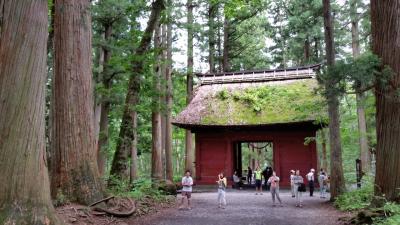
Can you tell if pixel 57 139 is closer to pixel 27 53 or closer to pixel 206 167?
pixel 27 53

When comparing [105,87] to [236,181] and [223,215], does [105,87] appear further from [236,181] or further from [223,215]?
[223,215]

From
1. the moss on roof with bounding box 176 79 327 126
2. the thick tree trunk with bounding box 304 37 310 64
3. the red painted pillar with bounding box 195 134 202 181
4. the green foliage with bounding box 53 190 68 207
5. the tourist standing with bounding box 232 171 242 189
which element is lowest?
the tourist standing with bounding box 232 171 242 189

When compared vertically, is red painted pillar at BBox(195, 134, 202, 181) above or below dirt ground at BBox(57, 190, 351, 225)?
above

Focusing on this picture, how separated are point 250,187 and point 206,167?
277 centimetres

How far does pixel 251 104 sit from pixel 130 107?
31.9 ft

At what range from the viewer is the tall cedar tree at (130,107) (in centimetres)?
1343

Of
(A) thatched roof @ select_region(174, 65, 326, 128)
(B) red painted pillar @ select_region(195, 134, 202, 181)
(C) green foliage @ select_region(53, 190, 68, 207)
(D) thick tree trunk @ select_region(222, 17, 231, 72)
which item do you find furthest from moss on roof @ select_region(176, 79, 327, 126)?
(C) green foliage @ select_region(53, 190, 68, 207)

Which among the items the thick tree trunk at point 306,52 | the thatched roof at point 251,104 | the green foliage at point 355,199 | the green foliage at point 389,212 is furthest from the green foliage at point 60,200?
the thick tree trunk at point 306,52

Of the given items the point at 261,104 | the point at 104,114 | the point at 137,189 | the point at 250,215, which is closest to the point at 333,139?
the point at 250,215

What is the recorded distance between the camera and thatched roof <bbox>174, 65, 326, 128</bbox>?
20.7 m

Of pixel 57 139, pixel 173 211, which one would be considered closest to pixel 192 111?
pixel 173 211

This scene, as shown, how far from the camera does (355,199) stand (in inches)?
489

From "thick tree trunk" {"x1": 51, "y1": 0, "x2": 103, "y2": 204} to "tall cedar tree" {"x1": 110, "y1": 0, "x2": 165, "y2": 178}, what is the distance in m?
4.37

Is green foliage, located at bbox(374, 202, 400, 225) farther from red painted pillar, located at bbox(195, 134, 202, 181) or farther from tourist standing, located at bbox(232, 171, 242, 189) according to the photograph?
red painted pillar, located at bbox(195, 134, 202, 181)
